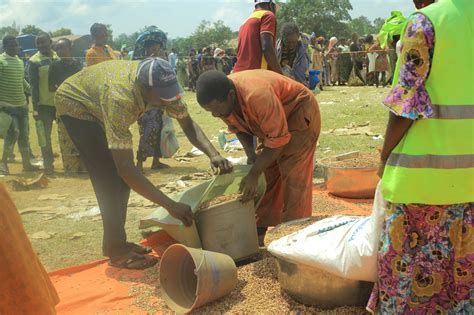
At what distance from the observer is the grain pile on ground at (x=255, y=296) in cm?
272

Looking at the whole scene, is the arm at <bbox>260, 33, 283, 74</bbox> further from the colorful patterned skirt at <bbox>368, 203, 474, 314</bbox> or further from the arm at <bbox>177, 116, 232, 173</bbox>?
the colorful patterned skirt at <bbox>368, 203, 474, 314</bbox>

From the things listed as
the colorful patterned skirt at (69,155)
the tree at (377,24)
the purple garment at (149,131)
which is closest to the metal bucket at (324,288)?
the purple garment at (149,131)

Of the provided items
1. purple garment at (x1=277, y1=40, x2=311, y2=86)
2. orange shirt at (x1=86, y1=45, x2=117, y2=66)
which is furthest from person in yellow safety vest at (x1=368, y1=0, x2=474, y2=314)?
orange shirt at (x1=86, y1=45, x2=117, y2=66)

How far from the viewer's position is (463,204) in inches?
80.5

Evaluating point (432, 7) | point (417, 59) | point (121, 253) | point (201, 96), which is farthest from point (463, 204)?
point (121, 253)

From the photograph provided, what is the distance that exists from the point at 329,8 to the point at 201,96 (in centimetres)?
5243

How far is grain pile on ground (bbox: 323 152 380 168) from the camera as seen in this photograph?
4.99m

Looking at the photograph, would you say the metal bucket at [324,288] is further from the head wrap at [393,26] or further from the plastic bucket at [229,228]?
the head wrap at [393,26]

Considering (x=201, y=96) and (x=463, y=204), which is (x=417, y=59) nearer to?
(x=463, y=204)

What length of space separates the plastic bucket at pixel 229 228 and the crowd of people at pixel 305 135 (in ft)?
0.50

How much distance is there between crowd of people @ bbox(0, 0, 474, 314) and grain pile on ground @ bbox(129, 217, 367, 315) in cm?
37

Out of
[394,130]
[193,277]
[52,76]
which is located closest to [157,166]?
[52,76]

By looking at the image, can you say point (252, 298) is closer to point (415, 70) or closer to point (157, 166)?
point (415, 70)

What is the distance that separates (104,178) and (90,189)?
2.78m
